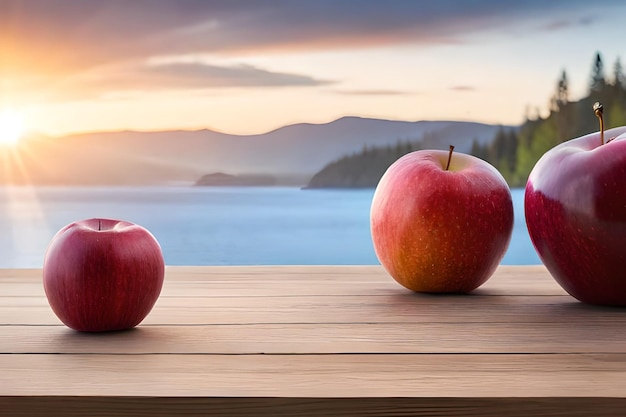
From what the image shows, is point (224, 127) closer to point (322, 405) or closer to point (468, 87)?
point (468, 87)

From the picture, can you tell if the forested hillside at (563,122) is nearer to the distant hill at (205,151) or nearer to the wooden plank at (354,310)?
the distant hill at (205,151)

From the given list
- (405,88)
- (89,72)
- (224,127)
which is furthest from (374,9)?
(89,72)

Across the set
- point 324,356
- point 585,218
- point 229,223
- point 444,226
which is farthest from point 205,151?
point 324,356

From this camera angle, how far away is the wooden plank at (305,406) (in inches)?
18.5

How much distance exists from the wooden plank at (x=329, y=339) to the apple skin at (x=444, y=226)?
0.21 m

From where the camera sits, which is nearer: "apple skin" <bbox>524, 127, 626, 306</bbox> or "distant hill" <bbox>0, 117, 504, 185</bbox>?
"apple skin" <bbox>524, 127, 626, 306</bbox>

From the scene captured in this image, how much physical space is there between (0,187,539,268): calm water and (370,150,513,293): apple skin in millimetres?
1297

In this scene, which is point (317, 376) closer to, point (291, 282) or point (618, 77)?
point (291, 282)

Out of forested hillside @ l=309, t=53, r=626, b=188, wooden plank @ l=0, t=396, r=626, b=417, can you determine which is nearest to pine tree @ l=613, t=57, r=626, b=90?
forested hillside @ l=309, t=53, r=626, b=188

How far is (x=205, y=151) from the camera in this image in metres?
2.61

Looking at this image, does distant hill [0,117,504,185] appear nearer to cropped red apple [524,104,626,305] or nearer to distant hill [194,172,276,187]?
distant hill [194,172,276,187]

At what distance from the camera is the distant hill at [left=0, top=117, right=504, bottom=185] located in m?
2.46

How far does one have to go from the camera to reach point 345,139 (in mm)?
2449

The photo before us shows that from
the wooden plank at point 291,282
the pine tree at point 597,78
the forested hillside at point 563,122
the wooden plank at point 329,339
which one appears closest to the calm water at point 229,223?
the forested hillside at point 563,122
